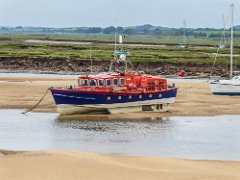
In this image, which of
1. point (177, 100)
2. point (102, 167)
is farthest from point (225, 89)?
point (102, 167)

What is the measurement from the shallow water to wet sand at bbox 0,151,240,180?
8.01 ft

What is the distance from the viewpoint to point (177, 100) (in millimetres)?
49969

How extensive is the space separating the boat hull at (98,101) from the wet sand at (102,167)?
48.8 ft

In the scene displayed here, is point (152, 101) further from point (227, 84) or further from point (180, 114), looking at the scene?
point (227, 84)

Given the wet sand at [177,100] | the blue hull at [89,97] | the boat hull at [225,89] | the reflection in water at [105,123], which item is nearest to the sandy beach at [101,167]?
the reflection in water at [105,123]

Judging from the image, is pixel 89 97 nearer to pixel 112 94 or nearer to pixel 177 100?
pixel 112 94

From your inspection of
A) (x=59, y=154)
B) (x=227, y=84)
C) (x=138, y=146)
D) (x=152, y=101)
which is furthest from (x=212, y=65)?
(x=59, y=154)

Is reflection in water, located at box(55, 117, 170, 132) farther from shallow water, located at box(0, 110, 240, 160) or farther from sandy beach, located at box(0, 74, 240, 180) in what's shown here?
sandy beach, located at box(0, 74, 240, 180)

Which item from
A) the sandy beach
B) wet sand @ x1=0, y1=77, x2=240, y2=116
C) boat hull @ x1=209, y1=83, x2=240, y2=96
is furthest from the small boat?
the sandy beach

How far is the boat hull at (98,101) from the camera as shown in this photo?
136 feet

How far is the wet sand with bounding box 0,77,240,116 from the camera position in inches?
1741

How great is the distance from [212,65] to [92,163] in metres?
62.9

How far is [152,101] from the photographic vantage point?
144 ft

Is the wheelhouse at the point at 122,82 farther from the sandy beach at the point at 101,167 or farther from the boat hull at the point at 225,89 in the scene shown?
the sandy beach at the point at 101,167
